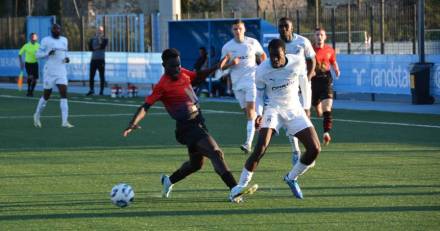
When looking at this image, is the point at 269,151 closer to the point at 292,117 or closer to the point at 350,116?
the point at 292,117

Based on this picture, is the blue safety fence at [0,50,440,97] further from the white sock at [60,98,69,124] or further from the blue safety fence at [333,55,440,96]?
the white sock at [60,98,69,124]

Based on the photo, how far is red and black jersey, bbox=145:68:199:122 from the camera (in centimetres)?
1233

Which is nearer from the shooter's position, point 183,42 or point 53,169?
point 53,169

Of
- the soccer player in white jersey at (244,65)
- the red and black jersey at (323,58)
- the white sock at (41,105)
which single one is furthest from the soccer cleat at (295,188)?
the white sock at (41,105)

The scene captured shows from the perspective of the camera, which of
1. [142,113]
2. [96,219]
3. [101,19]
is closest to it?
[96,219]

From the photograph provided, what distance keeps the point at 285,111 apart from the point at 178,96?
1.22 meters

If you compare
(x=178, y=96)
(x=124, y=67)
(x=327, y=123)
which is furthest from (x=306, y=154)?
(x=124, y=67)

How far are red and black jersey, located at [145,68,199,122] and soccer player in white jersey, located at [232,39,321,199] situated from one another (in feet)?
2.60

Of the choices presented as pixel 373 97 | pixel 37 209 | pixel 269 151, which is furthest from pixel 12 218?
pixel 373 97

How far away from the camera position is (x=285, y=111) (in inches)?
491

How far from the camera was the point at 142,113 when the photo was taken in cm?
1216

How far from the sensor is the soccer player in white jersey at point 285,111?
1234cm

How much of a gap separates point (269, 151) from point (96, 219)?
6979 millimetres

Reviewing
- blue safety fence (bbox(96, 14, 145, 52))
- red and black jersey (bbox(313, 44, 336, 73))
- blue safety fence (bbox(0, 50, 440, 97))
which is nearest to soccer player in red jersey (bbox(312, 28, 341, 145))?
red and black jersey (bbox(313, 44, 336, 73))
